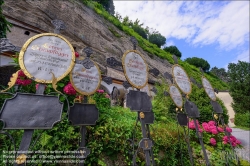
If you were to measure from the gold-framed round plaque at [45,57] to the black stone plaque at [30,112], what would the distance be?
26 centimetres

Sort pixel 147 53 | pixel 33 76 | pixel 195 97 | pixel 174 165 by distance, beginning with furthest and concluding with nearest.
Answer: pixel 147 53
pixel 195 97
pixel 174 165
pixel 33 76

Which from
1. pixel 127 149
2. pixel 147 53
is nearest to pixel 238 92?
pixel 147 53

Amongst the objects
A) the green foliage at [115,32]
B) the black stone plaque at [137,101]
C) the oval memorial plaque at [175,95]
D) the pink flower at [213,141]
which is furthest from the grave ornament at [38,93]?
the green foliage at [115,32]

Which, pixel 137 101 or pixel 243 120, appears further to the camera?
pixel 243 120

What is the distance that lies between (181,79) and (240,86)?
20.1 m

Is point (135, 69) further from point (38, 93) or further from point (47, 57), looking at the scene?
point (38, 93)

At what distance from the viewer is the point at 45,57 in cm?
183

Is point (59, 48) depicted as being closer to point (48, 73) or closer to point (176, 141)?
point (48, 73)

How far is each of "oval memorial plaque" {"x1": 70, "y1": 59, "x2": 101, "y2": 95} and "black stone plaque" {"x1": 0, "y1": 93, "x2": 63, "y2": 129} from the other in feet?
1.67

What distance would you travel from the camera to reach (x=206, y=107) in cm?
647

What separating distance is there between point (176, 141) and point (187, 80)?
171 cm

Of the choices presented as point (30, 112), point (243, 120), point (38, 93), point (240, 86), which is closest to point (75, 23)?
point (38, 93)

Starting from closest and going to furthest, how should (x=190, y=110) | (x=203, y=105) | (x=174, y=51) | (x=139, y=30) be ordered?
(x=190, y=110) → (x=203, y=105) → (x=139, y=30) → (x=174, y=51)

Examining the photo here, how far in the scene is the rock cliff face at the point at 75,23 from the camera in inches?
383
